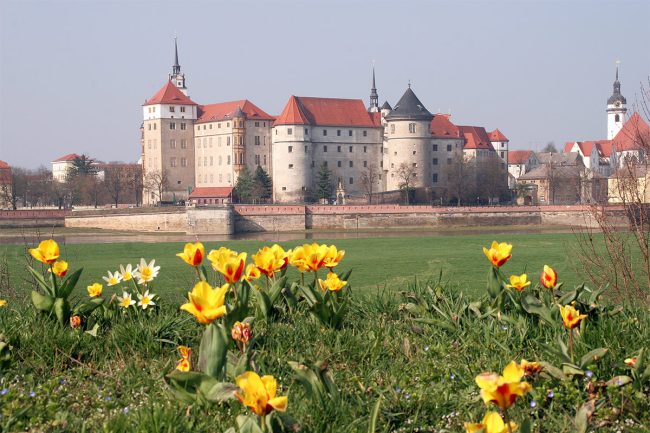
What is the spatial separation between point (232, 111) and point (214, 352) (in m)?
89.0

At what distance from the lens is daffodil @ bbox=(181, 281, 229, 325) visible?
370 cm

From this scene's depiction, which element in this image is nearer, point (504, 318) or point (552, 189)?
point (504, 318)

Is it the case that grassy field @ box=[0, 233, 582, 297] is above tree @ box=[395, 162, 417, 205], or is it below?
below

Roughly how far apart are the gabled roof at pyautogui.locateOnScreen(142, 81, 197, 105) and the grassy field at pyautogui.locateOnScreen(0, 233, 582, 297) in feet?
202

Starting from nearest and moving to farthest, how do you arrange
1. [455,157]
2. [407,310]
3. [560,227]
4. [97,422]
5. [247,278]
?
[97,422] < [247,278] < [407,310] < [560,227] < [455,157]

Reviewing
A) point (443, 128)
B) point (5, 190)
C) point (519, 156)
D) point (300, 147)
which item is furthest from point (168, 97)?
point (519, 156)

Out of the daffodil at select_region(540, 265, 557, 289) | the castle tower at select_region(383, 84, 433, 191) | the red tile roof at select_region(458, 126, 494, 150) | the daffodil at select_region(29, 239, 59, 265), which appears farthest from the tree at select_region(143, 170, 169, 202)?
the daffodil at select_region(540, 265, 557, 289)

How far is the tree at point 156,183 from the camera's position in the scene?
89625 millimetres

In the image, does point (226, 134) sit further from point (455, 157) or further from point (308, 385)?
point (308, 385)

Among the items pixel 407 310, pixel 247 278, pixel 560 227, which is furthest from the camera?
pixel 560 227

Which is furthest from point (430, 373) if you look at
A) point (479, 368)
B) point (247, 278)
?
point (247, 278)

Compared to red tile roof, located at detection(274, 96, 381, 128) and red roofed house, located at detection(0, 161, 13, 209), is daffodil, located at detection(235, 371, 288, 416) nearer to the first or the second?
red roofed house, located at detection(0, 161, 13, 209)

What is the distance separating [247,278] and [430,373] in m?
1.46

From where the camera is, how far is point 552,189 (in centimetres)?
8131
